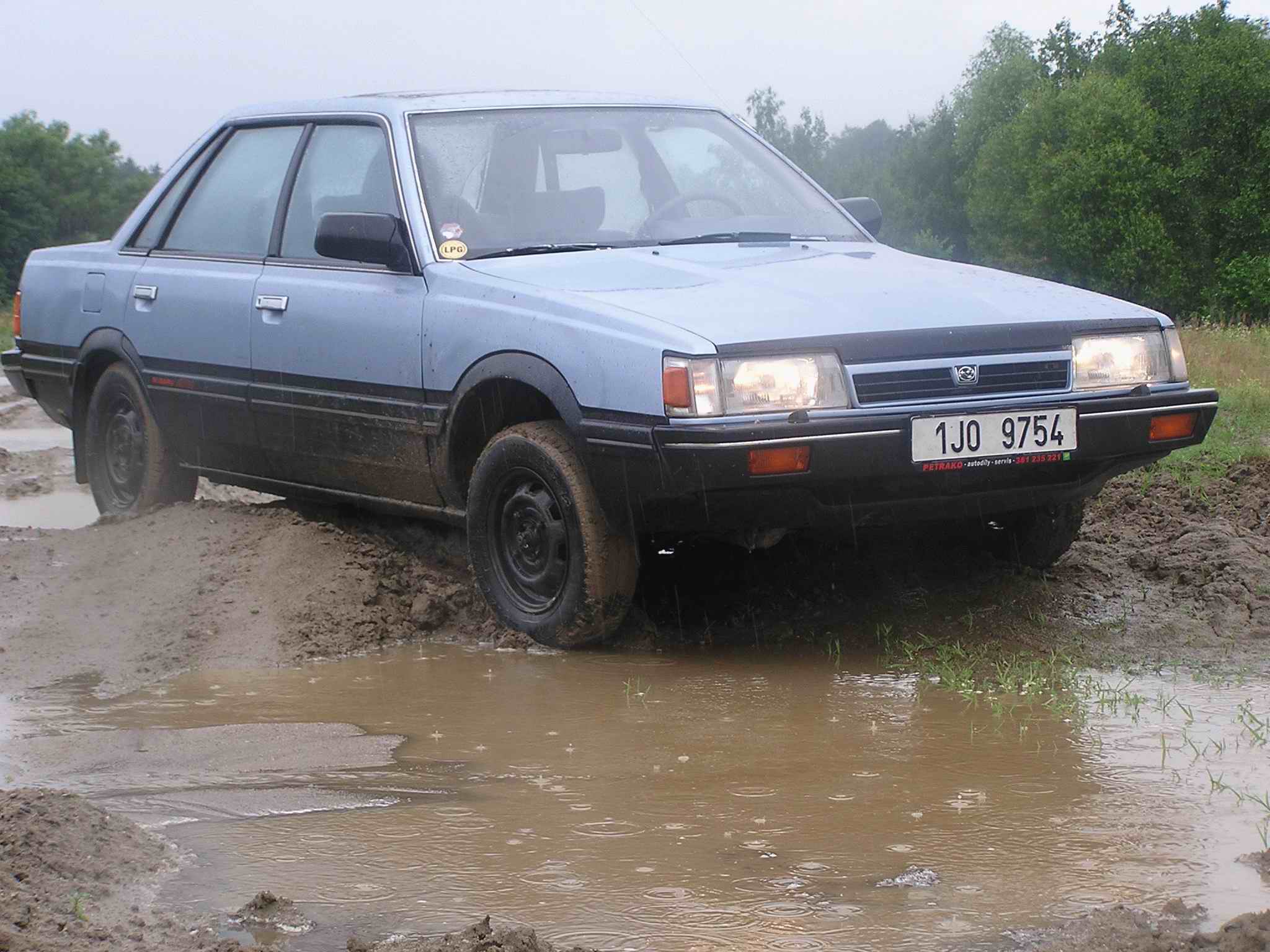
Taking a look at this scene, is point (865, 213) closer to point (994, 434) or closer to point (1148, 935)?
point (994, 434)

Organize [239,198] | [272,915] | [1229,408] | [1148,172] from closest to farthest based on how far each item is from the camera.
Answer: [272,915]
[239,198]
[1229,408]
[1148,172]

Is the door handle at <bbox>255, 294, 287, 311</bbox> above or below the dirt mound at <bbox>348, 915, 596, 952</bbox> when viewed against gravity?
above

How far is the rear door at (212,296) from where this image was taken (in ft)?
19.7

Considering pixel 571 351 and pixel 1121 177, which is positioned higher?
pixel 1121 177

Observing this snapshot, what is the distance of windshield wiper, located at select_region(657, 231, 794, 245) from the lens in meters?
5.50

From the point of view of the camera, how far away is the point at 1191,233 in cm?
6412

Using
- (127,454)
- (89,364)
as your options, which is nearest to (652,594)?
(127,454)

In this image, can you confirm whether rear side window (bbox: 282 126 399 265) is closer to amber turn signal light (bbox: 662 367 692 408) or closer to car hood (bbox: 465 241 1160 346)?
car hood (bbox: 465 241 1160 346)

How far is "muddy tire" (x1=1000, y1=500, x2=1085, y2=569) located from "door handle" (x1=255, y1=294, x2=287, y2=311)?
8.41 feet

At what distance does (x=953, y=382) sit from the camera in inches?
176

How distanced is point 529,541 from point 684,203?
1.45 meters

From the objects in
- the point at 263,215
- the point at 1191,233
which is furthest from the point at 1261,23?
the point at 263,215

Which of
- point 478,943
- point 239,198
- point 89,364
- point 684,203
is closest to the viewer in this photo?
point 478,943

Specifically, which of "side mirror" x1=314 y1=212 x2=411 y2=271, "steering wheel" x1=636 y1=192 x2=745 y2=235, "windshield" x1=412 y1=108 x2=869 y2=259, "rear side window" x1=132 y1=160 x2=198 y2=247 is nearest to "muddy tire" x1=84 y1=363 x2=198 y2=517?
"rear side window" x1=132 y1=160 x2=198 y2=247
